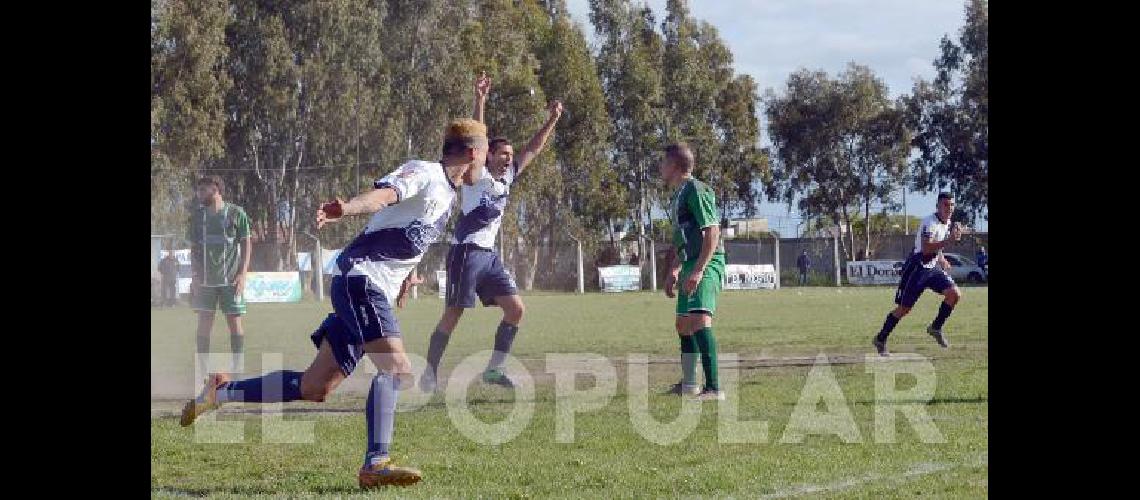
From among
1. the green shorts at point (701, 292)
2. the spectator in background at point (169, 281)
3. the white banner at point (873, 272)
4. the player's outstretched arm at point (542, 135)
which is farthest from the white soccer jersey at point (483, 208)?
the white banner at point (873, 272)

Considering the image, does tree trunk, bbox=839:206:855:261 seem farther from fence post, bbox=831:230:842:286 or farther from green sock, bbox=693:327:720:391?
green sock, bbox=693:327:720:391

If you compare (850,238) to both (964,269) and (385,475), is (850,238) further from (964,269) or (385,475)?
(385,475)

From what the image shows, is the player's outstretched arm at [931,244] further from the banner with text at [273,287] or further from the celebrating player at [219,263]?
the banner with text at [273,287]

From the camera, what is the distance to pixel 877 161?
2768 inches

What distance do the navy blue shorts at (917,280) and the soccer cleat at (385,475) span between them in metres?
10.0

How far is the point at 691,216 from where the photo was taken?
10906 mm

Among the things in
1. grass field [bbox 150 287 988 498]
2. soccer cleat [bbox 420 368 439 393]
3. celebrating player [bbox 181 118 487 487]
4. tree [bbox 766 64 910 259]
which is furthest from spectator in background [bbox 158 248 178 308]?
tree [bbox 766 64 910 259]

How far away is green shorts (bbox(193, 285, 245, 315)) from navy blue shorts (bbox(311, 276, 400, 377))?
21.4 feet

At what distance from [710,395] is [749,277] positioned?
1688 inches

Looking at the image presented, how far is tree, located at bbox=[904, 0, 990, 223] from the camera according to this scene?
66438mm

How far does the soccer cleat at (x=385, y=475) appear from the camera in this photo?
6598 mm

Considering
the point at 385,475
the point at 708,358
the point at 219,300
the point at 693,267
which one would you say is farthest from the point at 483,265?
the point at 385,475
